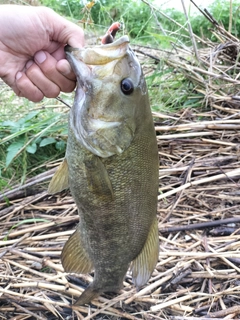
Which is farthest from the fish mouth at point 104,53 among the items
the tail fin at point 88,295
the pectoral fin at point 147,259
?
the tail fin at point 88,295

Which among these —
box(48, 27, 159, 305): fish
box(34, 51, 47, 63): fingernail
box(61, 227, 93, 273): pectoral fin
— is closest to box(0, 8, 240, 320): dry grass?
box(61, 227, 93, 273): pectoral fin

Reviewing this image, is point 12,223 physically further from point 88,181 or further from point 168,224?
point 88,181

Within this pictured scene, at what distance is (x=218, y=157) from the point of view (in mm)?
3525

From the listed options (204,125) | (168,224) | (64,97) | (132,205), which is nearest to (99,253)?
(132,205)

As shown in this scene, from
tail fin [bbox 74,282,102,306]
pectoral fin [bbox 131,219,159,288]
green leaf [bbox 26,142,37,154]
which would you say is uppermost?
Result: pectoral fin [bbox 131,219,159,288]

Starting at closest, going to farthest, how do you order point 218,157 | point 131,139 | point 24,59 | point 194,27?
point 131,139, point 24,59, point 218,157, point 194,27

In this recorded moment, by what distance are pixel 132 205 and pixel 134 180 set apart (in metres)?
0.13

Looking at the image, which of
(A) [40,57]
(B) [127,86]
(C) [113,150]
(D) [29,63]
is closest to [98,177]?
(C) [113,150]

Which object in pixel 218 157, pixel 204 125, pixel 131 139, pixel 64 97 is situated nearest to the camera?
pixel 131 139

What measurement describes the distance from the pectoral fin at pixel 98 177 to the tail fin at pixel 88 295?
73 centimetres

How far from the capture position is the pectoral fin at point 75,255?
2.10 metres

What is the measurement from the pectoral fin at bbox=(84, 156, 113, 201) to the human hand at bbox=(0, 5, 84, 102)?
487 millimetres

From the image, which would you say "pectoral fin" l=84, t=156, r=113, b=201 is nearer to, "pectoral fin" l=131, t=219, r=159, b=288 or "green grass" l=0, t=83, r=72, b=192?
"pectoral fin" l=131, t=219, r=159, b=288

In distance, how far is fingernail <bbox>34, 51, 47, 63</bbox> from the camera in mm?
2105
